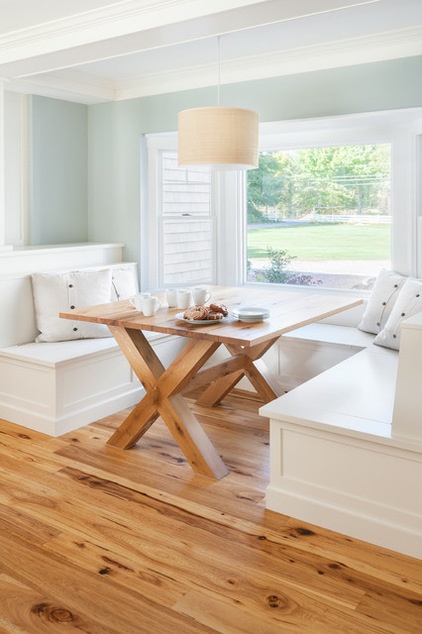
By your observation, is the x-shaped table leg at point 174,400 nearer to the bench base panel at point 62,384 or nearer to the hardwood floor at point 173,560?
the hardwood floor at point 173,560

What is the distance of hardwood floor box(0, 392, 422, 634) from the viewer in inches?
76.8

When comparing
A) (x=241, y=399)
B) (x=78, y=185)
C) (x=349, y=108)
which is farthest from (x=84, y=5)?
(x=241, y=399)

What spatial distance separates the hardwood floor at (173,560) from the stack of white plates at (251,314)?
0.75m

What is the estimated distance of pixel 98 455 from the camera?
10.6 ft

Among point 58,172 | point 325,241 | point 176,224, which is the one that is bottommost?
point 325,241

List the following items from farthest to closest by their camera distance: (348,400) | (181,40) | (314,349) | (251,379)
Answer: (314,349)
(251,379)
(181,40)
(348,400)

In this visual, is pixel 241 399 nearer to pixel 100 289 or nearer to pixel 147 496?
pixel 100 289

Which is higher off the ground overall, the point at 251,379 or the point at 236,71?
the point at 236,71

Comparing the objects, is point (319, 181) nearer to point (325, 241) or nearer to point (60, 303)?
point (325, 241)

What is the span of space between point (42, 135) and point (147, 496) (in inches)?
121

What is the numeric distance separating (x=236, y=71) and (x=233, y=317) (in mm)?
2027

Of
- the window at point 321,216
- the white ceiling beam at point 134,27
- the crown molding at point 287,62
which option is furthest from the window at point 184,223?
the white ceiling beam at point 134,27

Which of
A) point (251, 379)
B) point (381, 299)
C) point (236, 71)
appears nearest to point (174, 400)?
point (251, 379)

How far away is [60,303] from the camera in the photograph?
13.1ft
